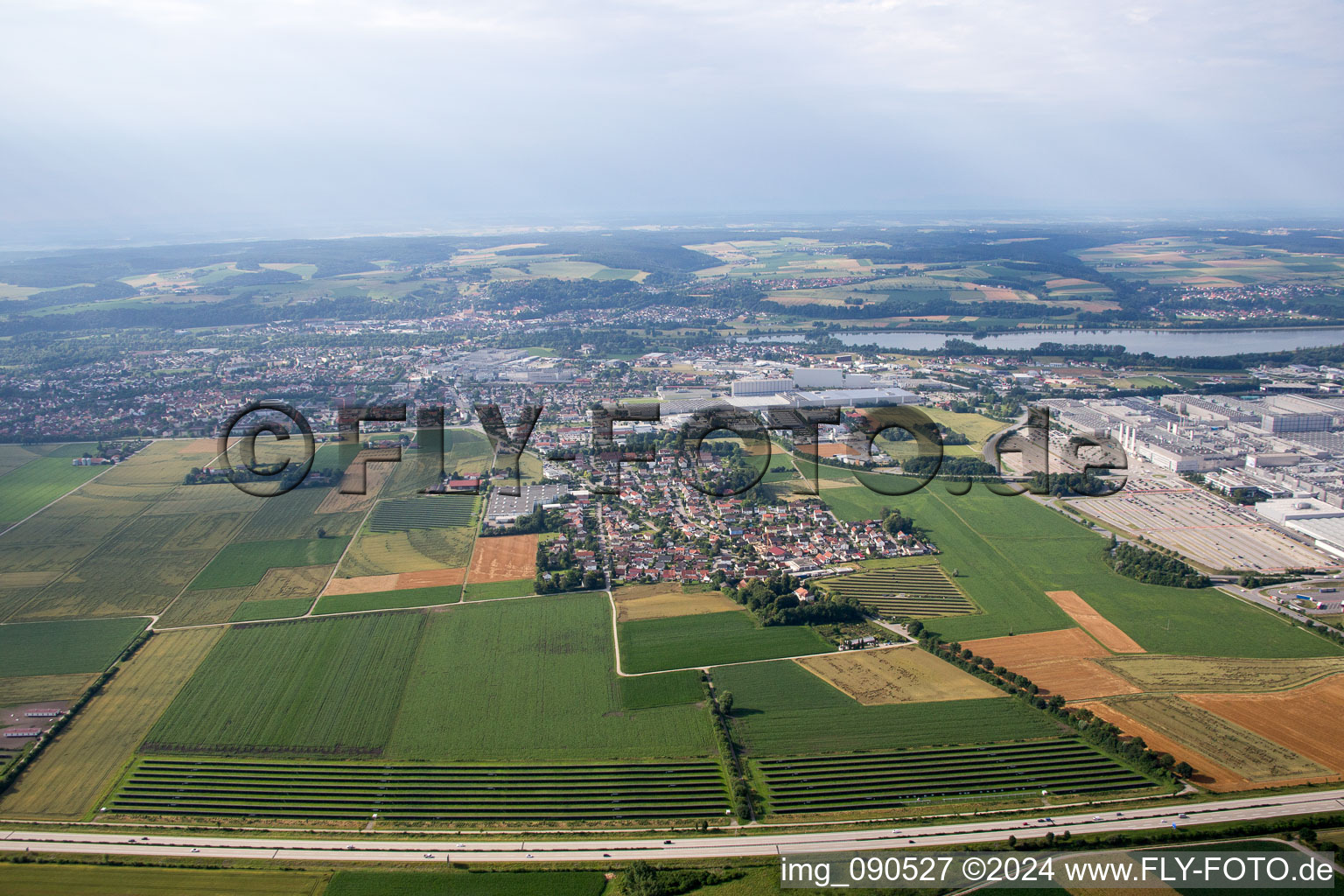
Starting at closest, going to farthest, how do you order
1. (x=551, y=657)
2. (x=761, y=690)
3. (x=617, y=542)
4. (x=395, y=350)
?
(x=761, y=690) → (x=551, y=657) → (x=617, y=542) → (x=395, y=350)

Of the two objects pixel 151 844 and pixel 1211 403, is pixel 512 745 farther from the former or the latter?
pixel 1211 403

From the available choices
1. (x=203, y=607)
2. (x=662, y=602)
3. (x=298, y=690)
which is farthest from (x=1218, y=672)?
(x=203, y=607)

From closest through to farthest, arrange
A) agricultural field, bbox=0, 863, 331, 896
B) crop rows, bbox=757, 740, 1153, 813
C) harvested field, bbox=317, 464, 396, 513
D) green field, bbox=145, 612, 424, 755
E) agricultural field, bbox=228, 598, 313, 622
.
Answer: agricultural field, bbox=0, 863, 331, 896 < crop rows, bbox=757, 740, 1153, 813 < green field, bbox=145, 612, 424, 755 < agricultural field, bbox=228, 598, 313, 622 < harvested field, bbox=317, 464, 396, 513

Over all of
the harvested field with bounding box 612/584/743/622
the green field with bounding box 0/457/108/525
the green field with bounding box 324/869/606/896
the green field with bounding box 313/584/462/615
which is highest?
the green field with bounding box 0/457/108/525

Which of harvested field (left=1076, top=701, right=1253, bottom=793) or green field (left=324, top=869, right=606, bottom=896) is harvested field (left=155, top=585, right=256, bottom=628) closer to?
green field (left=324, top=869, right=606, bottom=896)

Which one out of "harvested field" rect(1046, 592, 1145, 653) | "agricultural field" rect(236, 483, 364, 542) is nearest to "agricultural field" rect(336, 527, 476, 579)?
"agricultural field" rect(236, 483, 364, 542)

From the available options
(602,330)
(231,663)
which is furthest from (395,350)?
(231,663)

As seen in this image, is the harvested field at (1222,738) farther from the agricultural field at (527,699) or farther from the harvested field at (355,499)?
the harvested field at (355,499)
